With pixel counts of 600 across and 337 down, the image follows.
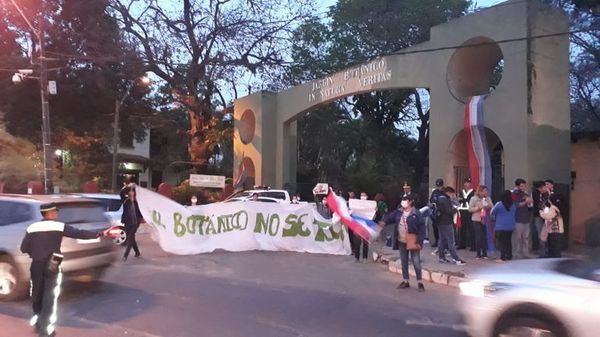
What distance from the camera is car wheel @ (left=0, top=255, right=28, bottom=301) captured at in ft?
28.2

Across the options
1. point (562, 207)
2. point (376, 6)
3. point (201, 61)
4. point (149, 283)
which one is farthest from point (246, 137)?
point (149, 283)


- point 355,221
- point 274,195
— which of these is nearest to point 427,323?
point 355,221

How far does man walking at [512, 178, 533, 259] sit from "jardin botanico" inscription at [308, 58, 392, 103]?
779 centimetres

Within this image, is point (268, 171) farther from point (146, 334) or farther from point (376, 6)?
point (146, 334)

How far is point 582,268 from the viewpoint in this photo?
5430 mm

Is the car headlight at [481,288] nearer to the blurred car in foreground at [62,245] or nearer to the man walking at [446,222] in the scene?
the blurred car in foreground at [62,245]

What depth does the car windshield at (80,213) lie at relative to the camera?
9.09 m

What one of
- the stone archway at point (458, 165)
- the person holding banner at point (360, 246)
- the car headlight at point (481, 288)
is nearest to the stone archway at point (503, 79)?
the stone archway at point (458, 165)

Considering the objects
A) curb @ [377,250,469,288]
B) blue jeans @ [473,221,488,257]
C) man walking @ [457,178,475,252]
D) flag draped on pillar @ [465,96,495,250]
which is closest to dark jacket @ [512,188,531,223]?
blue jeans @ [473,221,488,257]

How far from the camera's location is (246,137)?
28078 mm

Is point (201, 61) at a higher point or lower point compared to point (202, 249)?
higher

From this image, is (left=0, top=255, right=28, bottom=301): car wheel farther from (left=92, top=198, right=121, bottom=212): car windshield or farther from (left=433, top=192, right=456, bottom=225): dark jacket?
(left=92, top=198, right=121, bottom=212): car windshield

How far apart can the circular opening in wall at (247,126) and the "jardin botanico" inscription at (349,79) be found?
454cm

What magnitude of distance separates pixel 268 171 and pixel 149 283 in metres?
16.8
